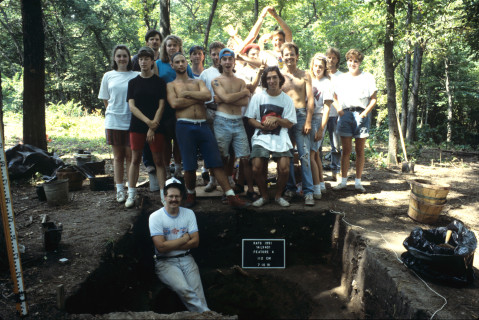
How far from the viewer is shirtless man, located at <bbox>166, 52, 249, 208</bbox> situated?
4.40 meters

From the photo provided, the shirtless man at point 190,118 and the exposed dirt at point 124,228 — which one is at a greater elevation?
the shirtless man at point 190,118

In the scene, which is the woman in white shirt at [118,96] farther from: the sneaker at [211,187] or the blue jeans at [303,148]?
the blue jeans at [303,148]

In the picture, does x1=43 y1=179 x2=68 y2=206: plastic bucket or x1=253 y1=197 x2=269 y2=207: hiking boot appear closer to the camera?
x1=253 y1=197 x2=269 y2=207: hiking boot

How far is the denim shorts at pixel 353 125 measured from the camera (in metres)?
5.27

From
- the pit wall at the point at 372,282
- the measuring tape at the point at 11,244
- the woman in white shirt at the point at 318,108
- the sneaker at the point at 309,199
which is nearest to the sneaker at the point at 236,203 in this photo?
the sneaker at the point at 309,199

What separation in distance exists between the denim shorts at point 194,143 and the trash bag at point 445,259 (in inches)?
104

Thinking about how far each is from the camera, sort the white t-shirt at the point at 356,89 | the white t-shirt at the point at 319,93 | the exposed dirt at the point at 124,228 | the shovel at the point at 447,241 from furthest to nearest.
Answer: the white t-shirt at the point at 356,89 → the white t-shirt at the point at 319,93 → the shovel at the point at 447,241 → the exposed dirt at the point at 124,228

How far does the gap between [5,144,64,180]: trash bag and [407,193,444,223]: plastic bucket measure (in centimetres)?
647

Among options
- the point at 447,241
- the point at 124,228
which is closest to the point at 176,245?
the point at 124,228

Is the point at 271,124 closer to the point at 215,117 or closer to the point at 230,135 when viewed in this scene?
the point at 230,135

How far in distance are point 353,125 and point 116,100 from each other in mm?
3862

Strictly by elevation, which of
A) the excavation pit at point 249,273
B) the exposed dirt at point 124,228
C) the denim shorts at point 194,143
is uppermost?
the denim shorts at point 194,143

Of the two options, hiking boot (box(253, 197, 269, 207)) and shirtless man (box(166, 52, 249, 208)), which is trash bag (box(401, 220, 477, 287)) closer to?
hiking boot (box(253, 197, 269, 207))

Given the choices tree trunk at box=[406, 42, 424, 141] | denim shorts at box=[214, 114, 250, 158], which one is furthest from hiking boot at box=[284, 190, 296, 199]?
tree trunk at box=[406, 42, 424, 141]
